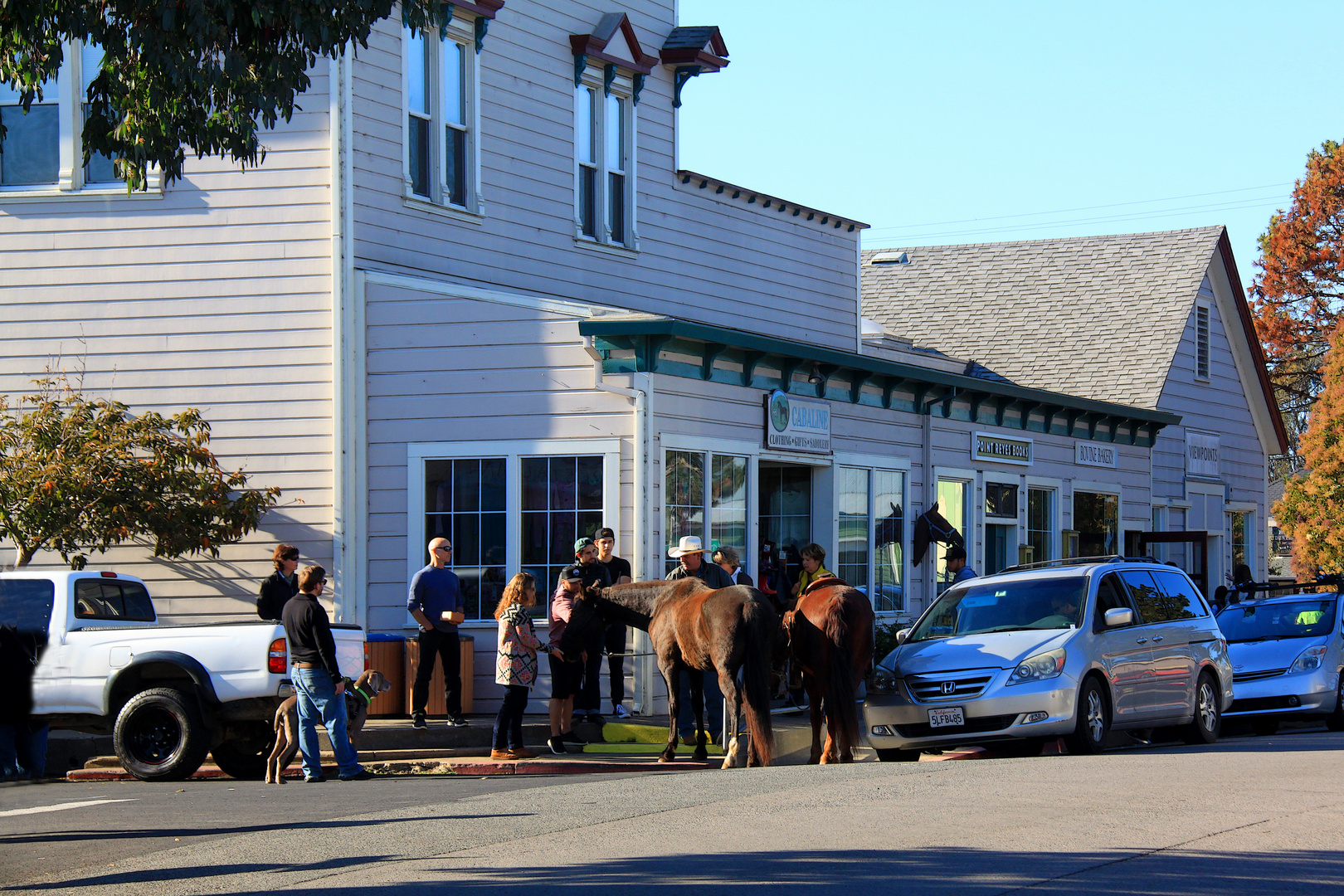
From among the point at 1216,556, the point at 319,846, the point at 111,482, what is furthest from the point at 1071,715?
the point at 1216,556

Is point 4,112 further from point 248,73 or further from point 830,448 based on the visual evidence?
point 830,448

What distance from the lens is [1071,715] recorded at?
13672 millimetres

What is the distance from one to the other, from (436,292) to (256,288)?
2.28m

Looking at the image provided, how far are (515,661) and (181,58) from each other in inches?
251

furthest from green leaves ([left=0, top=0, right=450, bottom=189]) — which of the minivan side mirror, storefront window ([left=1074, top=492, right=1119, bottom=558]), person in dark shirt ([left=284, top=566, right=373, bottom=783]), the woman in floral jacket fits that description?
storefront window ([left=1074, top=492, right=1119, bottom=558])

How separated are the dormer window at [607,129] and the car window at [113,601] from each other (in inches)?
320

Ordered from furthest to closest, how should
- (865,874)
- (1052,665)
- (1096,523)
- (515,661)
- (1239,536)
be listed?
(1239,536) → (1096,523) → (515,661) → (1052,665) → (865,874)

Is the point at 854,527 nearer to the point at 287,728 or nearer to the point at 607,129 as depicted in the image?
the point at 607,129

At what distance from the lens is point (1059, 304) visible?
1362 inches

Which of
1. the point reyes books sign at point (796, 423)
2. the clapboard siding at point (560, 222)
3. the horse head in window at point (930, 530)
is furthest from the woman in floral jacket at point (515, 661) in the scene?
the horse head in window at point (930, 530)

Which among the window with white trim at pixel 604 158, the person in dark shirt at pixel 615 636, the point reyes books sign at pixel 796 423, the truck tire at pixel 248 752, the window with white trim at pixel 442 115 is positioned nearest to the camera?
the truck tire at pixel 248 752

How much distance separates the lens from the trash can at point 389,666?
54.3 ft

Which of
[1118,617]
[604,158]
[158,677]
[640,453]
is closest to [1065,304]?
[604,158]

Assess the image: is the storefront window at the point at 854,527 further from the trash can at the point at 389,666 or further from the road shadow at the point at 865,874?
the road shadow at the point at 865,874
